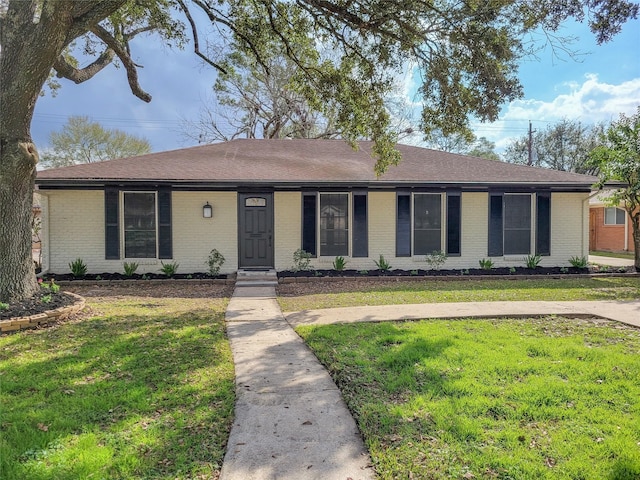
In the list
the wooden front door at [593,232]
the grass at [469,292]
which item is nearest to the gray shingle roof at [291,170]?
the grass at [469,292]

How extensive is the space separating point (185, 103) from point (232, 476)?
25.8 meters

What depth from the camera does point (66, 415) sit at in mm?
3066

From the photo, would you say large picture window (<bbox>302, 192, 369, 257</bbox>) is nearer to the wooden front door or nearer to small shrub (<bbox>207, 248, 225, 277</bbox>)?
small shrub (<bbox>207, 248, 225, 277</bbox>)

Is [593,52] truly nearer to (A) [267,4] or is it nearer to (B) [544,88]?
(B) [544,88]

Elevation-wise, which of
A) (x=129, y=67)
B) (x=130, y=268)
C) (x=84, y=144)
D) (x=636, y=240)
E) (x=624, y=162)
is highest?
(x=84, y=144)

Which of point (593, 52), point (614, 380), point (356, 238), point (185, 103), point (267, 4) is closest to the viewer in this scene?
point (614, 380)

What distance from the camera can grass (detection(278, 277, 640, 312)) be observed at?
7844 millimetres

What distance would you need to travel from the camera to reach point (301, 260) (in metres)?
11.1

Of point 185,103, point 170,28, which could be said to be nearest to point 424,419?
point 170,28

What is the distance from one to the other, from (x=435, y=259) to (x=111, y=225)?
908cm

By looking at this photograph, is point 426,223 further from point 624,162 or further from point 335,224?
point 624,162

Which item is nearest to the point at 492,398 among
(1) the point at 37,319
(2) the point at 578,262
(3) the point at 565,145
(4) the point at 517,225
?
(1) the point at 37,319

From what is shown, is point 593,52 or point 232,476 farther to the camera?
point 593,52

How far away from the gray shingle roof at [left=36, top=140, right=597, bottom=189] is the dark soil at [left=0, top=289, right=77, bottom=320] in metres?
4.26
